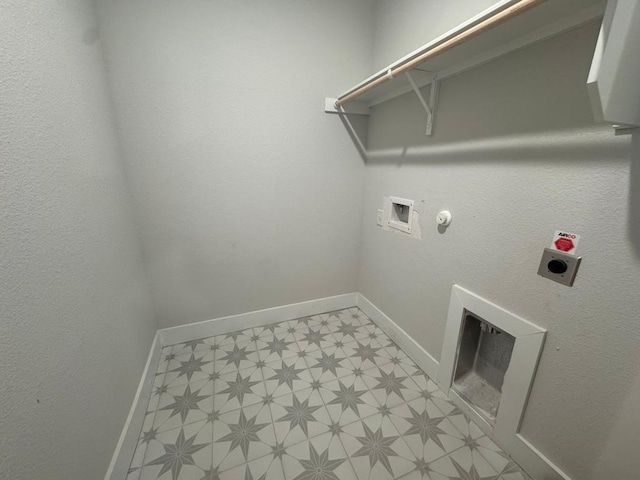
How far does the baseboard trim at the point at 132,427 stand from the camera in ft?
3.27

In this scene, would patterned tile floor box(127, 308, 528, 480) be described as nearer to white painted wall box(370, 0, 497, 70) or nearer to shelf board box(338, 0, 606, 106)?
shelf board box(338, 0, 606, 106)

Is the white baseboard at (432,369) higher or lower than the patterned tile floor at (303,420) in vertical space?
higher

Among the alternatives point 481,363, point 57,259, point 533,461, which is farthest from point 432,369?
point 57,259

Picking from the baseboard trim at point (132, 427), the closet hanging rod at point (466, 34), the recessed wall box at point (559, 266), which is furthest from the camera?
the baseboard trim at point (132, 427)

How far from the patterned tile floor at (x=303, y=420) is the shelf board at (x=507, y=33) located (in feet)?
5.66

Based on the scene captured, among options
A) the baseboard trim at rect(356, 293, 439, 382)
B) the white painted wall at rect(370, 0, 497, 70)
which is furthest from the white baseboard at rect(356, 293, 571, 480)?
the white painted wall at rect(370, 0, 497, 70)

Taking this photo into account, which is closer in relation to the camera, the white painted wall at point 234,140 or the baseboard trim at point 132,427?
the baseboard trim at point 132,427

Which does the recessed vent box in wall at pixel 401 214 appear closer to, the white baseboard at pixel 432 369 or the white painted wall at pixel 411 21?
the white baseboard at pixel 432 369

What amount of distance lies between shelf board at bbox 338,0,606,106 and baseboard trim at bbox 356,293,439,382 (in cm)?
159

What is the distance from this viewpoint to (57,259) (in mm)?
762

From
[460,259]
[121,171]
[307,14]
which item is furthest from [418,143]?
[121,171]

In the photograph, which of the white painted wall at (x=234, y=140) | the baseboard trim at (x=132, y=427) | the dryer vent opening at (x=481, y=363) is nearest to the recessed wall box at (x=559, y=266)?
the dryer vent opening at (x=481, y=363)

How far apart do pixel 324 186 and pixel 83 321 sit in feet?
5.14

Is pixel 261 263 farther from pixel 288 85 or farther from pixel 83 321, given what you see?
pixel 288 85
